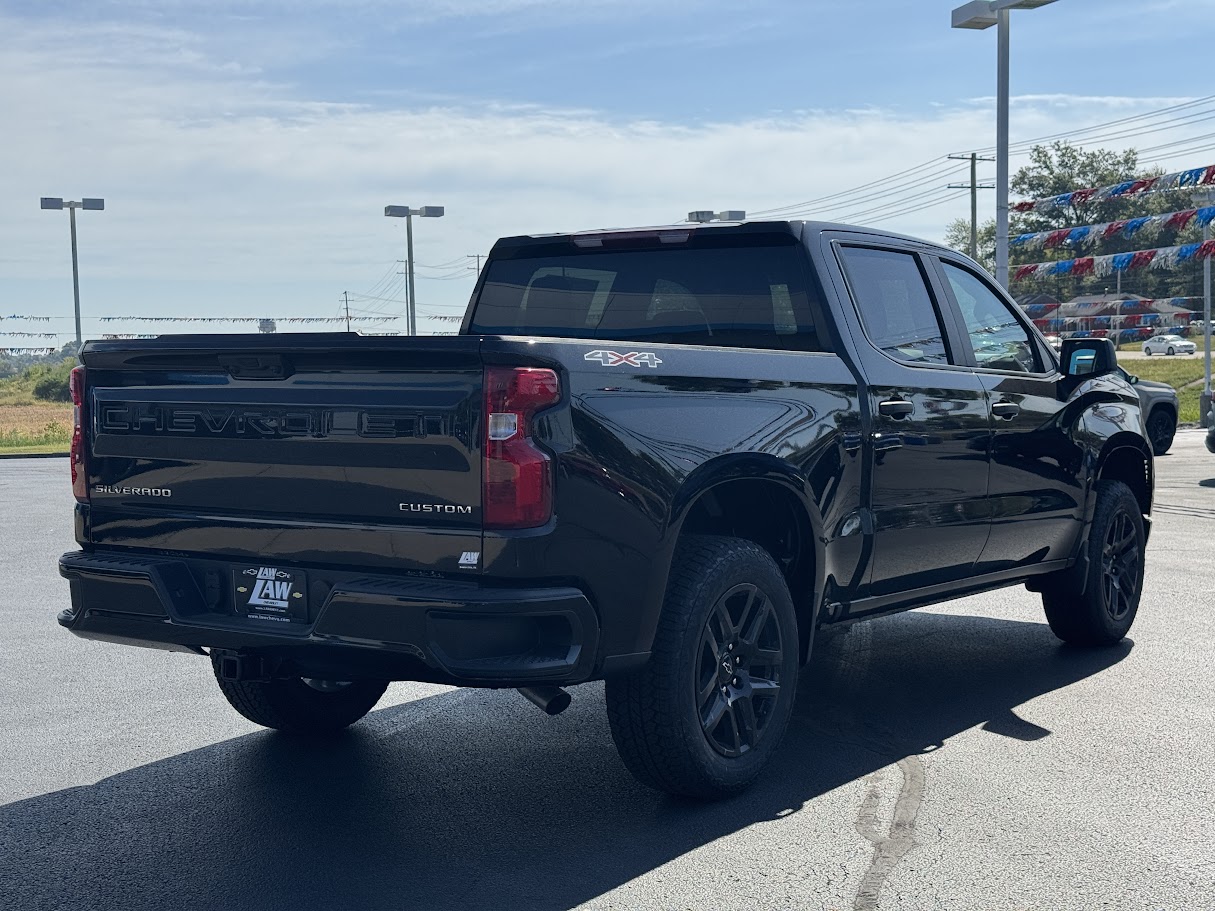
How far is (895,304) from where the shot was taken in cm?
611

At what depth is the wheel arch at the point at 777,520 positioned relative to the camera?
200 inches

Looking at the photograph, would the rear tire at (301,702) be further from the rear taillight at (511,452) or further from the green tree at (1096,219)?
the green tree at (1096,219)

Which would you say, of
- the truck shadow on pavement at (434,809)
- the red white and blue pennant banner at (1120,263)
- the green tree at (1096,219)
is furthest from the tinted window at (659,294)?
the green tree at (1096,219)

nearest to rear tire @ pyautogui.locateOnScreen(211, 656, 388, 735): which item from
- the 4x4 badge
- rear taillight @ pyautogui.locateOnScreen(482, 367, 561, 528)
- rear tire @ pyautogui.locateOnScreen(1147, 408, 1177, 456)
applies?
rear taillight @ pyautogui.locateOnScreen(482, 367, 561, 528)

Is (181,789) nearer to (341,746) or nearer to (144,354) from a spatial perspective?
(341,746)

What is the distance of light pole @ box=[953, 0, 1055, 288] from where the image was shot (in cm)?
2167

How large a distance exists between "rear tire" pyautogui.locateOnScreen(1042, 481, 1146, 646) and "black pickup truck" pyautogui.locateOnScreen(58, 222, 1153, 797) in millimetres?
Result: 981

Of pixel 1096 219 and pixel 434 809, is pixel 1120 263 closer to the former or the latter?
pixel 434 809

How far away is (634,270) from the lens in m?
6.16

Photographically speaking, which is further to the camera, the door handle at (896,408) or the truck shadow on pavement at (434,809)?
the door handle at (896,408)

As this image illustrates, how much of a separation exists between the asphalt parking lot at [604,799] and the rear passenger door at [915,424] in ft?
2.21

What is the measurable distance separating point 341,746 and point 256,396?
1.73 metres

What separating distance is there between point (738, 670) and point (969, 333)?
2.27 meters

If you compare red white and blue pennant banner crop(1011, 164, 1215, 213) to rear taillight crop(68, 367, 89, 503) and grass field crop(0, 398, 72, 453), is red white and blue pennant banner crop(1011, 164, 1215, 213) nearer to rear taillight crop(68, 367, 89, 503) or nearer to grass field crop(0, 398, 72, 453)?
grass field crop(0, 398, 72, 453)
